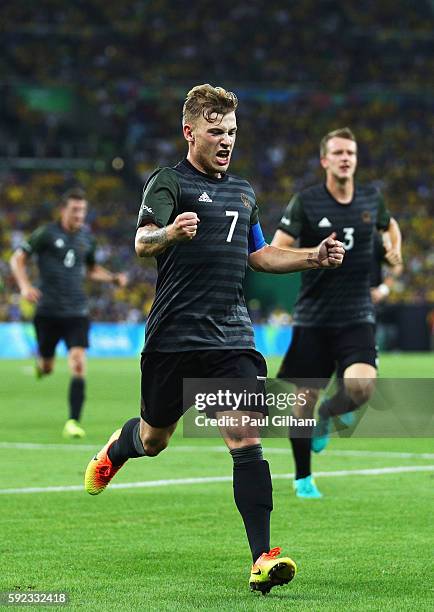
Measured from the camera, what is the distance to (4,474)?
1039 centimetres

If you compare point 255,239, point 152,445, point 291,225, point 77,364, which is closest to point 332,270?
point 291,225

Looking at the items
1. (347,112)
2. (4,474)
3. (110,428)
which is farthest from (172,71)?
(4,474)

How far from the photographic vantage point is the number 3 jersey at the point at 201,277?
20.1ft

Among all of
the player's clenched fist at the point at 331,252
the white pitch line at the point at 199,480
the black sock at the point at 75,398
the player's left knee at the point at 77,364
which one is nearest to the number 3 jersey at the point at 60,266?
the player's left knee at the point at 77,364

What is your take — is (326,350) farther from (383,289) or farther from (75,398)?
(75,398)

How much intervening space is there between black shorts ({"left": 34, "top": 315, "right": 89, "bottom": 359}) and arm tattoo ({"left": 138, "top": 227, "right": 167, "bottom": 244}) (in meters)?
9.21

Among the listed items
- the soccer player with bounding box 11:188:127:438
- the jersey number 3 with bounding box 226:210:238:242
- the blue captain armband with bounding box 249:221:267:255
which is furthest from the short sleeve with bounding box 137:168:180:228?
the soccer player with bounding box 11:188:127:438

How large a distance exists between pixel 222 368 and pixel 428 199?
135 feet

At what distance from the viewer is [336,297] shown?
9.41 meters

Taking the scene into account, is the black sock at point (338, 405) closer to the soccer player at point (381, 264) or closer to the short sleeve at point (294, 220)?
the soccer player at point (381, 264)

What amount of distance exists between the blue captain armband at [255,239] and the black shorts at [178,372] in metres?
0.71

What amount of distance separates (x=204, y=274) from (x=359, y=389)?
3.36 meters

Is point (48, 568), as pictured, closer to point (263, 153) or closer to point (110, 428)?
point (110, 428)

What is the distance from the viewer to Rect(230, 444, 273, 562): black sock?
18.7 feet
